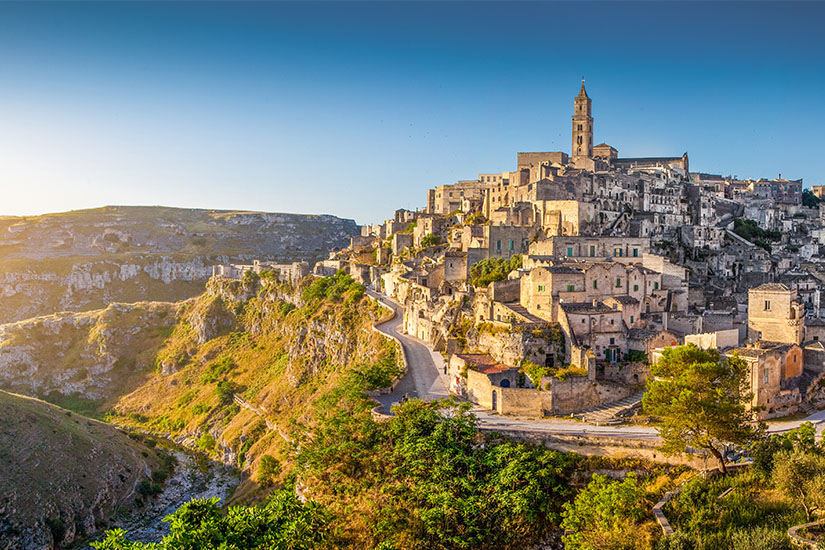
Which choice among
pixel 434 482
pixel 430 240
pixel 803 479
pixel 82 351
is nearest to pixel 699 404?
pixel 803 479

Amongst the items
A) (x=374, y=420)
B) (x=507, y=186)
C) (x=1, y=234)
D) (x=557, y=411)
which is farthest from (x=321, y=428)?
(x=1, y=234)

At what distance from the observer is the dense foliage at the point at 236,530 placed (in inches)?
826

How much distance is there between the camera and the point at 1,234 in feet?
426

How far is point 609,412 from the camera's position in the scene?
34.9m

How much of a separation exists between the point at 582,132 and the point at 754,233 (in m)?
29.5

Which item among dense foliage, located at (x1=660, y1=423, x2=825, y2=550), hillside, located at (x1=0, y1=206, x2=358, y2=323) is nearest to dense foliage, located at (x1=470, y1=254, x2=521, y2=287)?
dense foliage, located at (x1=660, y1=423, x2=825, y2=550)

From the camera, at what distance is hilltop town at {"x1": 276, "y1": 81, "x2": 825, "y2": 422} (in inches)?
1446

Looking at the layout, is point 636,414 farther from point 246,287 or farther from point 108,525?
point 246,287

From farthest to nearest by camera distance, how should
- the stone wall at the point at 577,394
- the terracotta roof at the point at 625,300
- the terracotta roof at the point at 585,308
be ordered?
the terracotta roof at the point at 625,300, the terracotta roof at the point at 585,308, the stone wall at the point at 577,394

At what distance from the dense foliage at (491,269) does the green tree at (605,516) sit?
83.7 ft

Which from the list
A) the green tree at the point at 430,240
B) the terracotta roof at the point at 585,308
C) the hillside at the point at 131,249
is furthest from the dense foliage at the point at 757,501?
the hillside at the point at 131,249

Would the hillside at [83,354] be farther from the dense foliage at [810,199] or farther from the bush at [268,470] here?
the dense foliage at [810,199]

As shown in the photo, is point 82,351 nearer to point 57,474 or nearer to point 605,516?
point 57,474

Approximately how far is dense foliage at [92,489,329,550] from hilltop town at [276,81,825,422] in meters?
14.8
